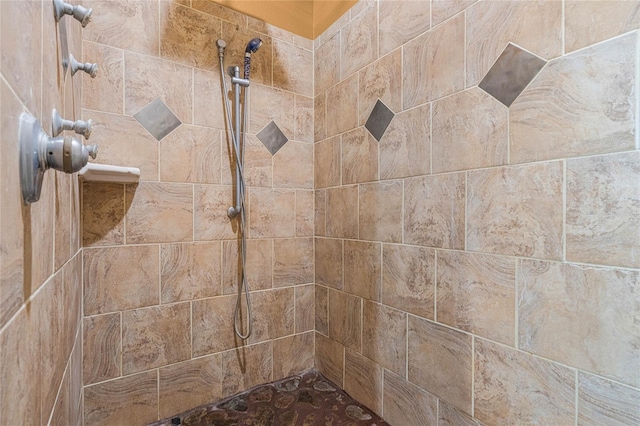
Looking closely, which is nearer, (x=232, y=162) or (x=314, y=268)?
(x=232, y=162)

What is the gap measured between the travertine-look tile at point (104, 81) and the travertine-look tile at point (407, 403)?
159cm

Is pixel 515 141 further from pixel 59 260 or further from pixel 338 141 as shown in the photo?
pixel 59 260

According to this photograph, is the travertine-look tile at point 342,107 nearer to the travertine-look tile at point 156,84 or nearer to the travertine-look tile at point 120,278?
the travertine-look tile at point 156,84

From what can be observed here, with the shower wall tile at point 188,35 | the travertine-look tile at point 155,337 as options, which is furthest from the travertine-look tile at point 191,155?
the travertine-look tile at point 155,337

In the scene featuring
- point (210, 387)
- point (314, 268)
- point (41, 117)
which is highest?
point (41, 117)

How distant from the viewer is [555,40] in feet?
2.74

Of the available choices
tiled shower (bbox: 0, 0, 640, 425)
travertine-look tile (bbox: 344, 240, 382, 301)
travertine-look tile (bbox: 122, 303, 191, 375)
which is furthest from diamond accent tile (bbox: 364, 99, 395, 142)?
travertine-look tile (bbox: 122, 303, 191, 375)

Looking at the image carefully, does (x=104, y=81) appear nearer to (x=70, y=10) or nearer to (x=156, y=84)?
(x=156, y=84)

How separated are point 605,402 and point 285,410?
1.17m

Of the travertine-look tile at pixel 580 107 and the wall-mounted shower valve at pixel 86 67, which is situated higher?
the wall-mounted shower valve at pixel 86 67

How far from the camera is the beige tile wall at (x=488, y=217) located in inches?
29.3

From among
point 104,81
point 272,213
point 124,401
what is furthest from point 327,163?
point 124,401

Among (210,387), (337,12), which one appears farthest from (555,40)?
(210,387)

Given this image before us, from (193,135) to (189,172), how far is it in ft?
0.57
